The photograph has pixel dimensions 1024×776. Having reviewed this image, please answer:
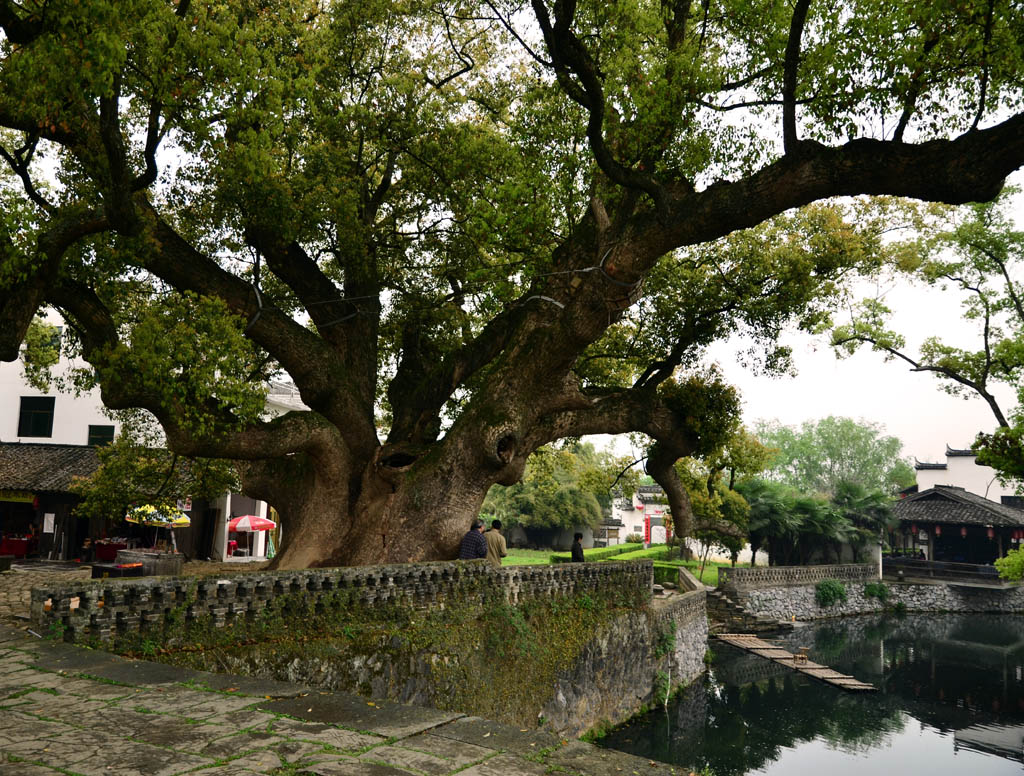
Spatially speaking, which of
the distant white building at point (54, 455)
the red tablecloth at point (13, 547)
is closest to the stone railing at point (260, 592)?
the distant white building at point (54, 455)

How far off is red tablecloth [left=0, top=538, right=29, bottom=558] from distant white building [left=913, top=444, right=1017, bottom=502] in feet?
196

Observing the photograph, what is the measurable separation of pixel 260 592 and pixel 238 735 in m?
4.83

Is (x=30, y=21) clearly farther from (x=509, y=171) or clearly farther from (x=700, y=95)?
(x=700, y=95)

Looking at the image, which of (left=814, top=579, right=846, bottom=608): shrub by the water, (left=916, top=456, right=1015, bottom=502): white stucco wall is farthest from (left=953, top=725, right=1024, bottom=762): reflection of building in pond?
(left=916, top=456, right=1015, bottom=502): white stucco wall

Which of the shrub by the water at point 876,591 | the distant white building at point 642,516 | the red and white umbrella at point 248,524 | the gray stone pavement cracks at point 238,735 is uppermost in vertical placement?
the gray stone pavement cracks at point 238,735

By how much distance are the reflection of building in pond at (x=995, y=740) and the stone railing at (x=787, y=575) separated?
40.4 ft

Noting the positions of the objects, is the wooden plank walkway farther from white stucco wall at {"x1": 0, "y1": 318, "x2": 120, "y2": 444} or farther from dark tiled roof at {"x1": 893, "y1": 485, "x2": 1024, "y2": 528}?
white stucco wall at {"x1": 0, "y1": 318, "x2": 120, "y2": 444}

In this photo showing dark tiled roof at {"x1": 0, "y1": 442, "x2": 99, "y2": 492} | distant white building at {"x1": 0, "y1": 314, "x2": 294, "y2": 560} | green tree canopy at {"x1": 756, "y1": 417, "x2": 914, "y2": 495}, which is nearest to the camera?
dark tiled roof at {"x1": 0, "y1": 442, "x2": 99, "y2": 492}

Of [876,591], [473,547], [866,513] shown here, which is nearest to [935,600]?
[876,591]

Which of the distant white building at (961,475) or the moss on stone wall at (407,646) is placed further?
the distant white building at (961,475)

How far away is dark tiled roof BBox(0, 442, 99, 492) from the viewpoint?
2264cm

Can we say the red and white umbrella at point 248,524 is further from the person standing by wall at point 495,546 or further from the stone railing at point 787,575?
the stone railing at point 787,575

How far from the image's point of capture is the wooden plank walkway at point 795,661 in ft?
79.6

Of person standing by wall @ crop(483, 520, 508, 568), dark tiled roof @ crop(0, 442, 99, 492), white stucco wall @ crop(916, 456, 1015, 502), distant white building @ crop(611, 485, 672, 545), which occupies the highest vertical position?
white stucco wall @ crop(916, 456, 1015, 502)
